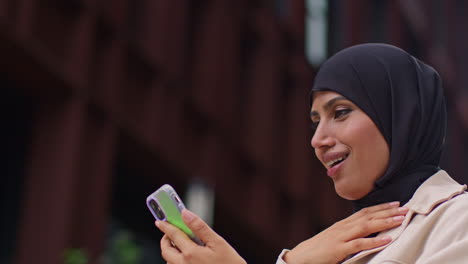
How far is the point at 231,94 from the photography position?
1733 cm

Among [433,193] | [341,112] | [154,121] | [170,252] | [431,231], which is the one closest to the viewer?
[431,231]

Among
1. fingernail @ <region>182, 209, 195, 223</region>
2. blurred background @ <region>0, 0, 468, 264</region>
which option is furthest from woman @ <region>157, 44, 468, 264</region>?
blurred background @ <region>0, 0, 468, 264</region>

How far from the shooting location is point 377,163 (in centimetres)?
295

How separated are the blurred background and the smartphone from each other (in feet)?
12.1

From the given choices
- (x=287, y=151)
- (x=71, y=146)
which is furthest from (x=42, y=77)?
(x=287, y=151)

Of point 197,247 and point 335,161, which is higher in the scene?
point 335,161

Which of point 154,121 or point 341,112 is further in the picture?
point 154,121

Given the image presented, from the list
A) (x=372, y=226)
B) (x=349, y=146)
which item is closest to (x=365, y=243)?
(x=372, y=226)

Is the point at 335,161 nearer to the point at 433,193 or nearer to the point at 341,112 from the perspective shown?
the point at 341,112

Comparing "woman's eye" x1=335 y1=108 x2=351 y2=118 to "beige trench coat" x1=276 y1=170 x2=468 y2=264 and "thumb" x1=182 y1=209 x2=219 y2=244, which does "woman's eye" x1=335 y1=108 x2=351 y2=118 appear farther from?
"thumb" x1=182 y1=209 x2=219 y2=244

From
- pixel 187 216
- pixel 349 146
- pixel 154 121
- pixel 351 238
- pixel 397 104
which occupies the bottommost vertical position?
pixel 154 121

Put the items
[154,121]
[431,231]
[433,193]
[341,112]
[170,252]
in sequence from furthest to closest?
[154,121] → [341,112] → [170,252] → [433,193] → [431,231]

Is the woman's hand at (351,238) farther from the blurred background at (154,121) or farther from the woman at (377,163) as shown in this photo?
the blurred background at (154,121)

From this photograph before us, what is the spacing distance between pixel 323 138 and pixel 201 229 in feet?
1.61
